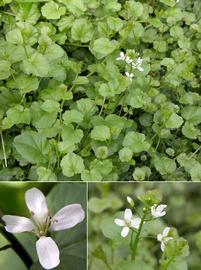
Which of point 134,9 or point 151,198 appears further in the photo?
point 134,9

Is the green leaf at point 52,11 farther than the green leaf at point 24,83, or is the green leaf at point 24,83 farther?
the green leaf at point 52,11

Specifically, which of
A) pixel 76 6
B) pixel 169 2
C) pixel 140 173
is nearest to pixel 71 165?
pixel 140 173

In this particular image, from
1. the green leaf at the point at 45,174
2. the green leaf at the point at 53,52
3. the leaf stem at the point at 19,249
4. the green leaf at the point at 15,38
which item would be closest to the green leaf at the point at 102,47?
the green leaf at the point at 53,52

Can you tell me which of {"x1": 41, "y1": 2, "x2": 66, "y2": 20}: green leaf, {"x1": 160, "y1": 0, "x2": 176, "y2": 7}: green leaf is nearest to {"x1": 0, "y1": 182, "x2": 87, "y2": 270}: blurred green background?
{"x1": 41, "y1": 2, "x2": 66, "y2": 20}: green leaf

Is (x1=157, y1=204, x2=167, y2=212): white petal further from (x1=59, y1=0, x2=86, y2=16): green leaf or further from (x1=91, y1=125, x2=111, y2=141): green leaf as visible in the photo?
(x1=59, y1=0, x2=86, y2=16): green leaf

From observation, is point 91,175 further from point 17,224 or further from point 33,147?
point 17,224

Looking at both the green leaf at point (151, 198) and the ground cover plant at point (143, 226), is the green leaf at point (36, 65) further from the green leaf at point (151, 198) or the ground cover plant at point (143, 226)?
the green leaf at point (151, 198)

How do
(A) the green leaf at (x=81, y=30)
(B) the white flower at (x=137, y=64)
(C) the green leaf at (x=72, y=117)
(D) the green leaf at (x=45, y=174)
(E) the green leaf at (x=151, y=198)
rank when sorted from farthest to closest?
(A) the green leaf at (x=81, y=30)
(B) the white flower at (x=137, y=64)
(C) the green leaf at (x=72, y=117)
(D) the green leaf at (x=45, y=174)
(E) the green leaf at (x=151, y=198)

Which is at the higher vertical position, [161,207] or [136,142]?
[161,207]

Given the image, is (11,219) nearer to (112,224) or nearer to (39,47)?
(112,224)
